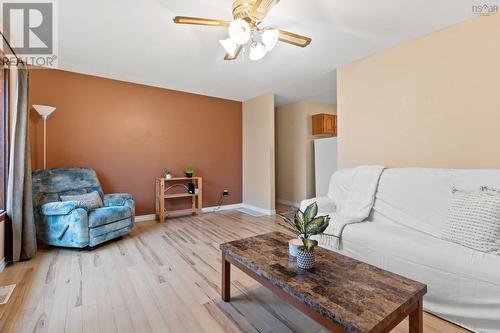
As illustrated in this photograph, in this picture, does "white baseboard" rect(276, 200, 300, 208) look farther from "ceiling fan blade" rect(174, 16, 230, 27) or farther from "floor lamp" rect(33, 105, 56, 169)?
"floor lamp" rect(33, 105, 56, 169)

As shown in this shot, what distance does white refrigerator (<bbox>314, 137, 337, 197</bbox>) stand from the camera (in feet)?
14.3

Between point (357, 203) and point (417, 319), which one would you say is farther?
point (357, 203)

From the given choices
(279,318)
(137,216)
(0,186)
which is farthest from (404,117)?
(0,186)

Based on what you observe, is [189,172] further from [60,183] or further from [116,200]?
[60,183]

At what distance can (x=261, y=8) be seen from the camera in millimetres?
1636

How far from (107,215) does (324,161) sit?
148 inches

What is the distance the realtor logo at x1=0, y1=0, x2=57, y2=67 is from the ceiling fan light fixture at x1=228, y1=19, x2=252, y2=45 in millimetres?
1608

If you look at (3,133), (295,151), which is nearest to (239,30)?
(3,133)

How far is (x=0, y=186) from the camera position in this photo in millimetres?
2318

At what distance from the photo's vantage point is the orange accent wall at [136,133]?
324 cm

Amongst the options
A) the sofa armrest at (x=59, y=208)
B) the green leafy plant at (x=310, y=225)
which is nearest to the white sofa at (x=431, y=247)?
the green leafy plant at (x=310, y=225)

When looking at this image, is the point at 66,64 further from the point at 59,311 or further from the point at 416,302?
the point at 416,302

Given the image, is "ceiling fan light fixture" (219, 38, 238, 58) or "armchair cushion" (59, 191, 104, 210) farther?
"armchair cushion" (59, 191, 104, 210)

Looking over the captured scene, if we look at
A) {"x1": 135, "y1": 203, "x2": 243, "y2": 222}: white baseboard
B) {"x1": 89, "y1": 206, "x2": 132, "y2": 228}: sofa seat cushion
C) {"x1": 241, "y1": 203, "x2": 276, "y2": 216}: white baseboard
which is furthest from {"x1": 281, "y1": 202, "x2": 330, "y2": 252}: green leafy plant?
{"x1": 135, "y1": 203, "x2": 243, "y2": 222}: white baseboard
